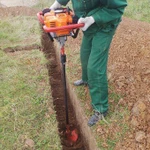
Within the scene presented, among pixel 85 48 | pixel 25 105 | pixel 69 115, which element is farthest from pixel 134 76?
pixel 25 105

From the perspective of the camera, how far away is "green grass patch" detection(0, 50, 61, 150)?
2807 mm

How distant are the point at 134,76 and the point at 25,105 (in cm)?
139

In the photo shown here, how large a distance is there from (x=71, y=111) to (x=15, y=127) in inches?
40.2

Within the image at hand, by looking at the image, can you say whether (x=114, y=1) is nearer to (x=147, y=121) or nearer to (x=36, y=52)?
(x=147, y=121)

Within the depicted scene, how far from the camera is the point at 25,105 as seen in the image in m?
3.24

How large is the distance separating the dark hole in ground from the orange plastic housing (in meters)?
1.37

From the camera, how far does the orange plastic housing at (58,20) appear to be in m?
2.44

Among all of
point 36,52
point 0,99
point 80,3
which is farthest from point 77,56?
point 80,3

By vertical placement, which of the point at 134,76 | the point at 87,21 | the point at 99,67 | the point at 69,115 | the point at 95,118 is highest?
the point at 87,21

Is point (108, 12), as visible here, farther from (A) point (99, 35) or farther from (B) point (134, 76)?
(B) point (134, 76)

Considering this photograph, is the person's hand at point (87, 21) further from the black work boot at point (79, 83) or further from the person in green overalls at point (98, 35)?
the black work boot at point (79, 83)

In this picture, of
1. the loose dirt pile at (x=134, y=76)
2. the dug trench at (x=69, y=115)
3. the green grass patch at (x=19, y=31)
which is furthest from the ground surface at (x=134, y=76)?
the green grass patch at (x=19, y=31)

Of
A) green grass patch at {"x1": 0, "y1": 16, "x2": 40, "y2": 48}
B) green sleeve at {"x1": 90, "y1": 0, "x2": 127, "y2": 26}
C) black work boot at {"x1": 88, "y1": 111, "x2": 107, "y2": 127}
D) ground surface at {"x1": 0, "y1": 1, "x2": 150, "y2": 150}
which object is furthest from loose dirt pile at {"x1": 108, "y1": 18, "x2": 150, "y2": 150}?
green grass patch at {"x1": 0, "y1": 16, "x2": 40, "y2": 48}

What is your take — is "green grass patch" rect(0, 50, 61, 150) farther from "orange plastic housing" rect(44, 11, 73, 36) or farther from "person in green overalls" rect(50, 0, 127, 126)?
"orange plastic housing" rect(44, 11, 73, 36)
